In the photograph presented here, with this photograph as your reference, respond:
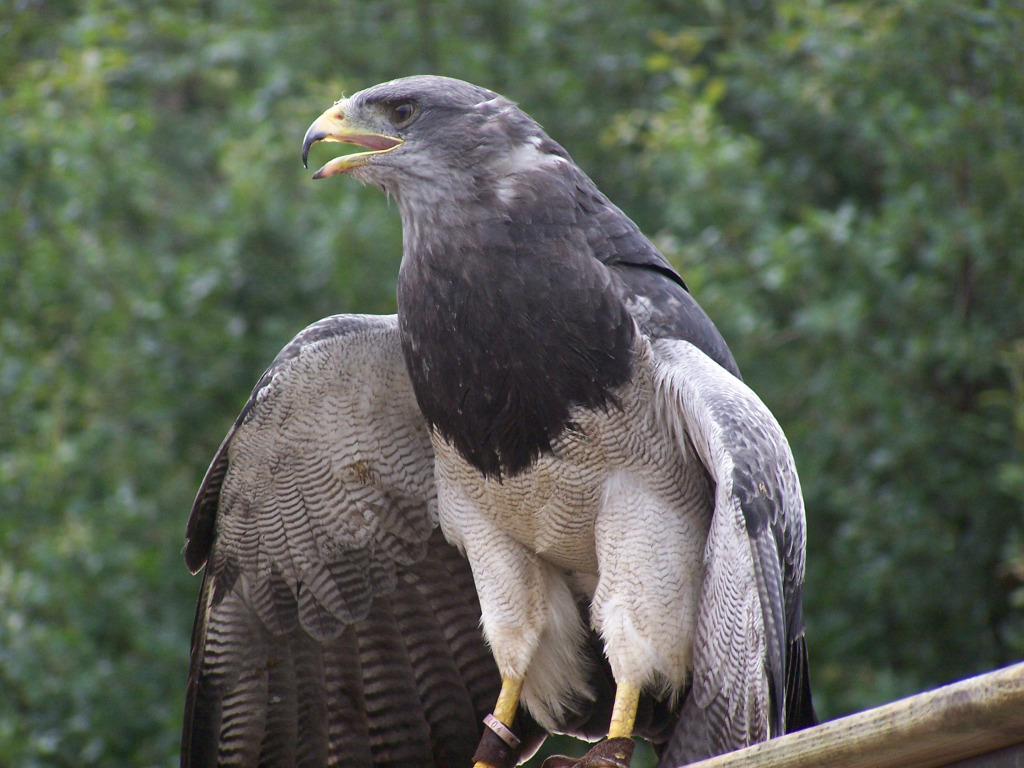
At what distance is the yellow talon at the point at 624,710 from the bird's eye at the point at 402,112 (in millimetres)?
1853

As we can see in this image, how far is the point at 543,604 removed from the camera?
13.9ft

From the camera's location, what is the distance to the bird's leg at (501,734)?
415 centimetres

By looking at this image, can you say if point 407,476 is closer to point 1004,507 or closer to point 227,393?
point 227,393

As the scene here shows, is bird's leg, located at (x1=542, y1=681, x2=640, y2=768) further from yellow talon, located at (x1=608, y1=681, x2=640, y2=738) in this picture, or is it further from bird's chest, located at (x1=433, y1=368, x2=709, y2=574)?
bird's chest, located at (x1=433, y1=368, x2=709, y2=574)

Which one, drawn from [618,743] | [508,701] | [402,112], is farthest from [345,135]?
[618,743]

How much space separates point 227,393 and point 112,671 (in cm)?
173

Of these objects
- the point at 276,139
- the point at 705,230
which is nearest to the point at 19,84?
the point at 276,139


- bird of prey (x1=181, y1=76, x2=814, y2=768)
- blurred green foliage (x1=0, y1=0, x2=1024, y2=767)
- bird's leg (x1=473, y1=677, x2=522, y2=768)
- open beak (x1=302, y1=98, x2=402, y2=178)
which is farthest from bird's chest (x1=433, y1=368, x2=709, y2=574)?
blurred green foliage (x1=0, y1=0, x2=1024, y2=767)

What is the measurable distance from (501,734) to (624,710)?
50 cm

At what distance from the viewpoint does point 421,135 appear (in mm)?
4004

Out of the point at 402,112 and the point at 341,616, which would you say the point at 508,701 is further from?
the point at 402,112

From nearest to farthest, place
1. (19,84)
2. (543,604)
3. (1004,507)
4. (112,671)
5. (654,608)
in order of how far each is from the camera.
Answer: (654,608)
(543,604)
(112,671)
(1004,507)
(19,84)

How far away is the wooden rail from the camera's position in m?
2.47

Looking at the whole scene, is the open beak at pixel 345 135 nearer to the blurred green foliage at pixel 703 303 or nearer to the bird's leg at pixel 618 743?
the bird's leg at pixel 618 743
